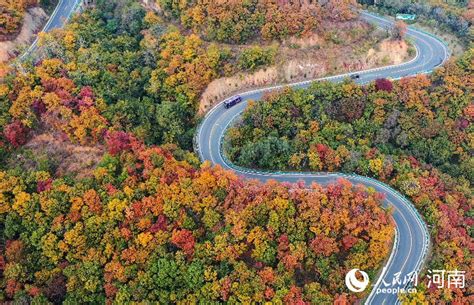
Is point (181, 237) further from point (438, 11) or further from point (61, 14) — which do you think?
point (438, 11)

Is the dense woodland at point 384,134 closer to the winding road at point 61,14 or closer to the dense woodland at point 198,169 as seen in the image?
the dense woodland at point 198,169

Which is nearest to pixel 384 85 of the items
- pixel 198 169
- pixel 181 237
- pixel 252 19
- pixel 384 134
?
pixel 384 134

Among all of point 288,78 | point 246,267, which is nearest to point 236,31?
point 288,78

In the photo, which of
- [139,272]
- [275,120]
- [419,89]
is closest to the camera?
[139,272]

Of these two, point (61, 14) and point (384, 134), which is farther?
point (61, 14)

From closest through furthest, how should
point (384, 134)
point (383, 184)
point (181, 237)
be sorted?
point (181, 237), point (383, 184), point (384, 134)

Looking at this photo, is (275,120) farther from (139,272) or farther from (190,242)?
(139,272)
